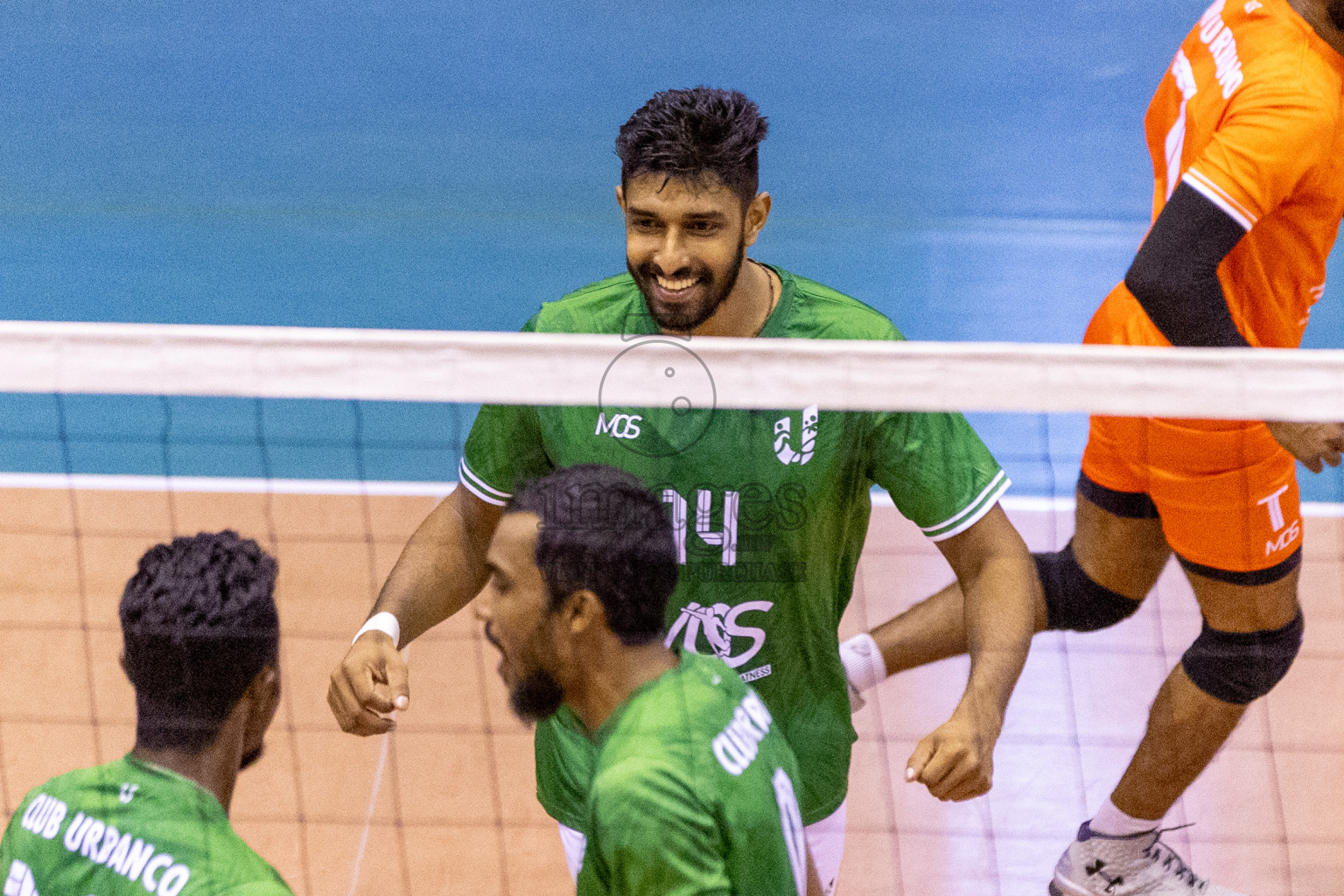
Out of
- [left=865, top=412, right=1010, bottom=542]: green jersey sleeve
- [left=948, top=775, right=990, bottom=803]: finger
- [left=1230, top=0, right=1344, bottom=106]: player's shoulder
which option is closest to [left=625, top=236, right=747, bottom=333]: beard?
[left=865, top=412, right=1010, bottom=542]: green jersey sleeve

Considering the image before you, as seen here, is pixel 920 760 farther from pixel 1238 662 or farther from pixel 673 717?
pixel 1238 662

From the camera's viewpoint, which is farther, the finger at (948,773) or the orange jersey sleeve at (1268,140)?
the orange jersey sleeve at (1268,140)

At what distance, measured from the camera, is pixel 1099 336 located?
3.59 m

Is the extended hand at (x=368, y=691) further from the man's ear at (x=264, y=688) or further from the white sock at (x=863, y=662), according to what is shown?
the white sock at (x=863, y=662)

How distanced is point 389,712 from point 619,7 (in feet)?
25.6

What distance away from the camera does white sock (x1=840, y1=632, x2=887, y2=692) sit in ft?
12.5

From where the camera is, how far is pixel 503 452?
9.48ft

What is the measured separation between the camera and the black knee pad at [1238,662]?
348 cm

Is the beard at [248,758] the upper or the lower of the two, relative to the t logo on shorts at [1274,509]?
lower

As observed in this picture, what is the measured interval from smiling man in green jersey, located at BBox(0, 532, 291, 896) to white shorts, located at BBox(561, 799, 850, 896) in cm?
79

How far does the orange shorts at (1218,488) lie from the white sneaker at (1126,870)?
780 millimetres

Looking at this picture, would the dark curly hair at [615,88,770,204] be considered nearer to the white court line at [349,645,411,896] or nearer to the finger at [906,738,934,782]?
the finger at [906,738,934,782]

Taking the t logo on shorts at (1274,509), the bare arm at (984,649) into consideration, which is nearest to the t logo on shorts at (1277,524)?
the t logo on shorts at (1274,509)

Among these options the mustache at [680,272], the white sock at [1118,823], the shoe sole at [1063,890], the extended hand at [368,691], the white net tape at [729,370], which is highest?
the mustache at [680,272]
